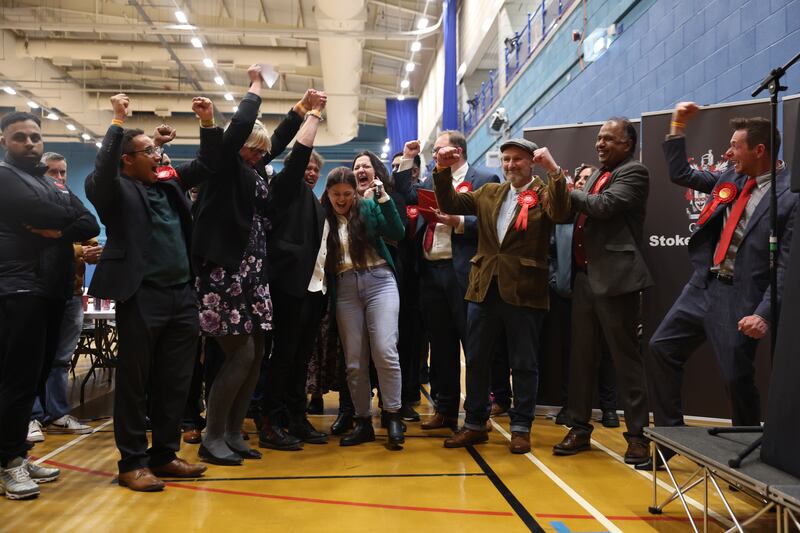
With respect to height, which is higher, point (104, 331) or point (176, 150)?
point (176, 150)

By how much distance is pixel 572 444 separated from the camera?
322cm

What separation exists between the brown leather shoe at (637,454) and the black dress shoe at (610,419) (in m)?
0.99

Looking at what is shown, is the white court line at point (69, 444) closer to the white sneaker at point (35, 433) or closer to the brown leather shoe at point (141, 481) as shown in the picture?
the white sneaker at point (35, 433)

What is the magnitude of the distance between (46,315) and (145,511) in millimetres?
935

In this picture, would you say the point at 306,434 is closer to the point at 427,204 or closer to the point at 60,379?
the point at 427,204

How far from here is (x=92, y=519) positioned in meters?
2.25

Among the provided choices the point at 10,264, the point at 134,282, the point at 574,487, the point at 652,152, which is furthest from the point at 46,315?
the point at 652,152

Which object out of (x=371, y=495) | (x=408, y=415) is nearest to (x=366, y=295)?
(x=408, y=415)

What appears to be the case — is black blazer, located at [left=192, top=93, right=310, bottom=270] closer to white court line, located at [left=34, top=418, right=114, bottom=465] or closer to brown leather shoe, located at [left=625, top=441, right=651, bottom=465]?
white court line, located at [left=34, top=418, right=114, bottom=465]

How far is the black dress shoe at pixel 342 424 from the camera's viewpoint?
367cm

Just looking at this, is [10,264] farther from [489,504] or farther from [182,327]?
[489,504]

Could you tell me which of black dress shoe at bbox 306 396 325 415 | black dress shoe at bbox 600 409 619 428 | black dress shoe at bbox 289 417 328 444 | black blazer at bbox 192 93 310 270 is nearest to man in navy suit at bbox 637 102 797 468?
black dress shoe at bbox 600 409 619 428

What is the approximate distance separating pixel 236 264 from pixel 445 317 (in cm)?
130

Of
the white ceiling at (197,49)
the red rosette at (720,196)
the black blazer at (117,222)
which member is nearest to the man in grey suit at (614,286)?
the red rosette at (720,196)
